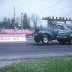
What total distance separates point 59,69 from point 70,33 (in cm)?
1339

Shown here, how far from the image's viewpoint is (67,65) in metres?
9.42

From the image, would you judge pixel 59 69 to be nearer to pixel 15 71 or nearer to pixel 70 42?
pixel 15 71

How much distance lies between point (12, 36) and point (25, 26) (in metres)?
66.1

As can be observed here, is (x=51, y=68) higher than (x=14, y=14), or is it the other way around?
(x=14, y=14)

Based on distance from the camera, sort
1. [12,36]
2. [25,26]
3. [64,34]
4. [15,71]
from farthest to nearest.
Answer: [25,26], [12,36], [64,34], [15,71]

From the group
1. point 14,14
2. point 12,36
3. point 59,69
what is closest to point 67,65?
point 59,69

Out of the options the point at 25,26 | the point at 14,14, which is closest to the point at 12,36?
the point at 14,14

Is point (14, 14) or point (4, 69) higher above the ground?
point (14, 14)

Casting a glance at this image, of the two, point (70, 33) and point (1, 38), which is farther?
point (1, 38)

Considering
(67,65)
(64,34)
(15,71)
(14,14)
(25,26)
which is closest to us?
(15,71)

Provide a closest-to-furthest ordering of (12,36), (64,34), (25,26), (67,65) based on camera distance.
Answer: (67,65)
(64,34)
(12,36)
(25,26)

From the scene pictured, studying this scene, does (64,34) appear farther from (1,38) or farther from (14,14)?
(14,14)

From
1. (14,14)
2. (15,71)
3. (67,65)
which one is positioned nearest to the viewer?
(15,71)

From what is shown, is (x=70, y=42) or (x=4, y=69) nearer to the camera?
(x=4, y=69)
